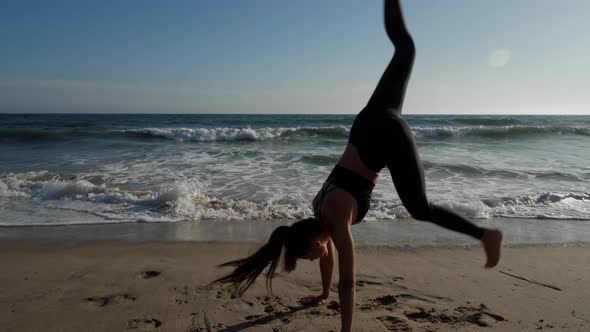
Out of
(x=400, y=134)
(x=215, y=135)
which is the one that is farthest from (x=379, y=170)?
(x=215, y=135)

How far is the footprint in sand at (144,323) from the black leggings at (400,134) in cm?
202

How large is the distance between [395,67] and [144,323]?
2555mm

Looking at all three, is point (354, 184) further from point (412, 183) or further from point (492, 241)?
point (492, 241)

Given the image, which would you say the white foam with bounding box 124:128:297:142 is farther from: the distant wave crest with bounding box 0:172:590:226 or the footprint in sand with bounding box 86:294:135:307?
the footprint in sand with bounding box 86:294:135:307

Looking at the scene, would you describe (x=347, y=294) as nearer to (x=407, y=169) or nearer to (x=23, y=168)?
(x=407, y=169)

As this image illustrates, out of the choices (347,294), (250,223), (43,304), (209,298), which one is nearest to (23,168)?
(250,223)

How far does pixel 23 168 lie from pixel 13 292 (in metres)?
8.05

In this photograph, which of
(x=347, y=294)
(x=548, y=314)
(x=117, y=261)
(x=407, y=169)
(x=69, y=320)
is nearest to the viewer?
(x=407, y=169)

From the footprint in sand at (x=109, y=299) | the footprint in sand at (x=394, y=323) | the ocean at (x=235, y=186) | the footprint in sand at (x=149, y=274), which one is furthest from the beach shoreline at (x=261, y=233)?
the footprint in sand at (x=394, y=323)

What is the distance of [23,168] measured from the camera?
1000 cm

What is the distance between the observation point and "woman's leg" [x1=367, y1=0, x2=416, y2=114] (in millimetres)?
2471

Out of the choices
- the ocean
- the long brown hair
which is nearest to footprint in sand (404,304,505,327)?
the long brown hair

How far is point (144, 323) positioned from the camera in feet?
9.58

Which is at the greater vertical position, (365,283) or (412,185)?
(412,185)
